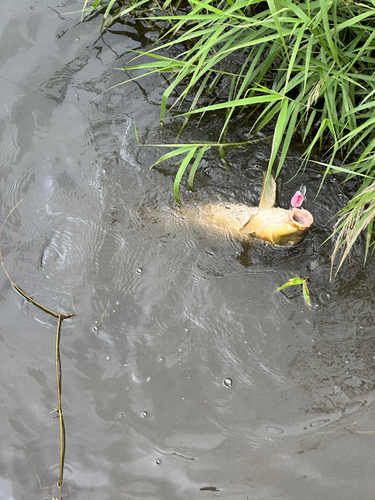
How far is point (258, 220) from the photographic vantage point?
2.43m

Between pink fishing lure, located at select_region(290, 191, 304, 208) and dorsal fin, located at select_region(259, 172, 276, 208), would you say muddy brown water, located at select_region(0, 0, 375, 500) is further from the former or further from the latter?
pink fishing lure, located at select_region(290, 191, 304, 208)

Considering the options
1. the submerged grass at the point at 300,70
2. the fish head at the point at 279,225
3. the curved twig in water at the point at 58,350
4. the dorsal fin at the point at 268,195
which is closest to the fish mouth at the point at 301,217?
the fish head at the point at 279,225

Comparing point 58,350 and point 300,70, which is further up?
point 300,70

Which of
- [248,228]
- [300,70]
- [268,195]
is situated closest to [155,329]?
[248,228]

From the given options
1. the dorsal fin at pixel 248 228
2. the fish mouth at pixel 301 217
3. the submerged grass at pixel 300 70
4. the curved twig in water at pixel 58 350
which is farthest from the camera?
the dorsal fin at pixel 248 228

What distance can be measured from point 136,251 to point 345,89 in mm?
1624

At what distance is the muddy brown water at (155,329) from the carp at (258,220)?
92 millimetres

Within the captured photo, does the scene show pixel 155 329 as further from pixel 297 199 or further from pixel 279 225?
pixel 297 199

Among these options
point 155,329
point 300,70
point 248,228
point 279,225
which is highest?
point 300,70

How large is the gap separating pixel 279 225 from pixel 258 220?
178 mm

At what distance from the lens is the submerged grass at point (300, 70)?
1960 millimetres

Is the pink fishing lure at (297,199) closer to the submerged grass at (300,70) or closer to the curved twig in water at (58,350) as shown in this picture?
the submerged grass at (300,70)

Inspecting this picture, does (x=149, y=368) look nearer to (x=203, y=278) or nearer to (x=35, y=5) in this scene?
(x=203, y=278)

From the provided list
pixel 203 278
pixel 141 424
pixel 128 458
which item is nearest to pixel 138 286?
pixel 203 278
